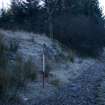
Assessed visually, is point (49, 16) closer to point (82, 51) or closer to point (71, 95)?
point (82, 51)

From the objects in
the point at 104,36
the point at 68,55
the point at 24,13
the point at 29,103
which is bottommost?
the point at 29,103

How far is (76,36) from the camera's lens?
35625mm

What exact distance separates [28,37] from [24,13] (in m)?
15.5

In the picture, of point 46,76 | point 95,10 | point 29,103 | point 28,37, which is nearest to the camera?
point 29,103

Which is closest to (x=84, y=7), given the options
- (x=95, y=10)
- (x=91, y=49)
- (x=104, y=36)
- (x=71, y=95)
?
(x=95, y=10)

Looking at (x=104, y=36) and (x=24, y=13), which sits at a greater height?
(x=24, y=13)

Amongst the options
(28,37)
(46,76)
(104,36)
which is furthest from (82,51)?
(46,76)

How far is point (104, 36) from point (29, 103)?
31.0 meters

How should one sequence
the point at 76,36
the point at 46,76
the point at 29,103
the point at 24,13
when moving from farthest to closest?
the point at 24,13 → the point at 76,36 → the point at 46,76 → the point at 29,103

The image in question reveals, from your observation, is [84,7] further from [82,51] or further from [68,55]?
[68,55]

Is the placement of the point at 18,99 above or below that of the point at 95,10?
below

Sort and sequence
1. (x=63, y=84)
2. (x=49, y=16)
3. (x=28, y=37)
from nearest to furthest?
(x=63, y=84) < (x=28, y=37) < (x=49, y=16)

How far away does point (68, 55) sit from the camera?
1135 inches

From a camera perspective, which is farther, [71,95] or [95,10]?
[95,10]
